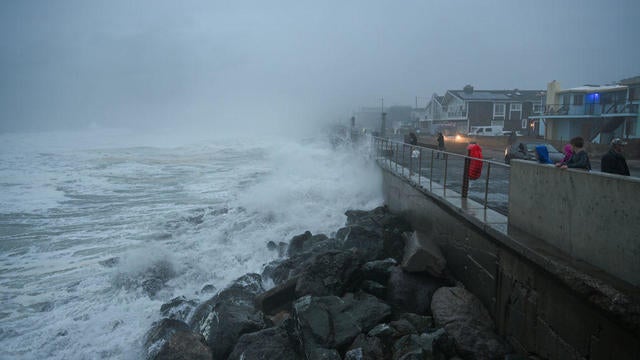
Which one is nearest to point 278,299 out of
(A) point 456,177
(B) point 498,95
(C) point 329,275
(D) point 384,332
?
(C) point 329,275

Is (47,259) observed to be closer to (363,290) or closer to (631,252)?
(363,290)

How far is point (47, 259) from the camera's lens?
10680 millimetres

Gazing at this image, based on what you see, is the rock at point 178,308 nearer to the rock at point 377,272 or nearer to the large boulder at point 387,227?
the rock at point 377,272

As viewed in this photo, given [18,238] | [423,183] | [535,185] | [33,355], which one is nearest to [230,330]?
[33,355]

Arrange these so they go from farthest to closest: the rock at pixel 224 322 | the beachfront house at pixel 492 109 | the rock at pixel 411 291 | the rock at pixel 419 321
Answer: the beachfront house at pixel 492 109
the rock at pixel 411 291
the rock at pixel 224 322
the rock at pixel 419 321

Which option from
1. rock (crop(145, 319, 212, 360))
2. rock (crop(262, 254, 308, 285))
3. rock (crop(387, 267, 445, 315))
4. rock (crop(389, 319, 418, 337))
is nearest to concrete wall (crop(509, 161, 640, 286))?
rock (crop(387, 267, 445, 315))

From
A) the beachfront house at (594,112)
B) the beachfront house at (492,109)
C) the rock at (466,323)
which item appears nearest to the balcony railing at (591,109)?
the beachfront house at (594,112)

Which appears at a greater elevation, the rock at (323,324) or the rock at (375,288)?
the rock at (323,324)

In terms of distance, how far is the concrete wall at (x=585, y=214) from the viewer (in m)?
3.64

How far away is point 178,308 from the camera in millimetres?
7734

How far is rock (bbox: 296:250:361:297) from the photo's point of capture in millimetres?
6801

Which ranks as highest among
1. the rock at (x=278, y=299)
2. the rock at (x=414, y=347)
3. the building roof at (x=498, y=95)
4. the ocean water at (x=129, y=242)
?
the building roof at (x=498, y=95)

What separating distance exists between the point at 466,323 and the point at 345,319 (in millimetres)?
1577

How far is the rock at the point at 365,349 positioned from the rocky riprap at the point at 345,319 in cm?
1
